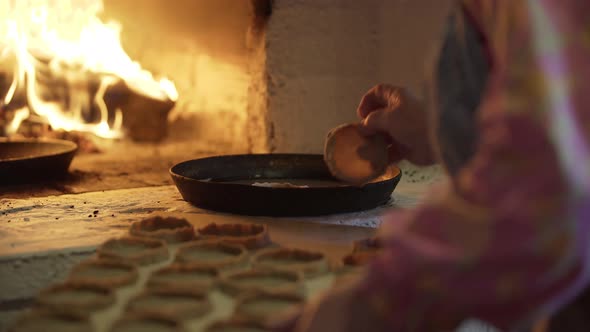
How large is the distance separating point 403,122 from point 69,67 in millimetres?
2430

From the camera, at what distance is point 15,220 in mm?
1786

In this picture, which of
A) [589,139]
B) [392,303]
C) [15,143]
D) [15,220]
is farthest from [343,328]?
[15,143]

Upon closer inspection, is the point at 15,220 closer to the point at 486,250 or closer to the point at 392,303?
the point at 392,303

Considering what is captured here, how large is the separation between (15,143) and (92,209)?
1.05 meters

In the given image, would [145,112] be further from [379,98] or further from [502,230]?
[502,230]

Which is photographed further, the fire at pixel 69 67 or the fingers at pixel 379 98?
the fire at pixel 69 67

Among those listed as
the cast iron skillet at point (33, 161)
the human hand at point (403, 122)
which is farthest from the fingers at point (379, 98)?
the cast iron skillet at point (33, 161)

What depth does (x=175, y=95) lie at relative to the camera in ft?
11.8

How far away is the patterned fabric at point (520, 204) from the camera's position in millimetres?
713

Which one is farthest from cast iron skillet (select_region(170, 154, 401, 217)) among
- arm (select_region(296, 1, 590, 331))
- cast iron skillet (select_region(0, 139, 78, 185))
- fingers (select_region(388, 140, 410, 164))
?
arm (select_region(296, 1, 590, 331))

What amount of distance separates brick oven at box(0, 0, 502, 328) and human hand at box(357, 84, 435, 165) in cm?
31

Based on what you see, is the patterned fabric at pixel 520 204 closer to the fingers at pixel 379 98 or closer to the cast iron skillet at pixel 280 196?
the fingers at pixel 379 98

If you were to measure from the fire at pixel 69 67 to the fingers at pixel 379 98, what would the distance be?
2069mm

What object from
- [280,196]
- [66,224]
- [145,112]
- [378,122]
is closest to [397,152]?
[378,122]
